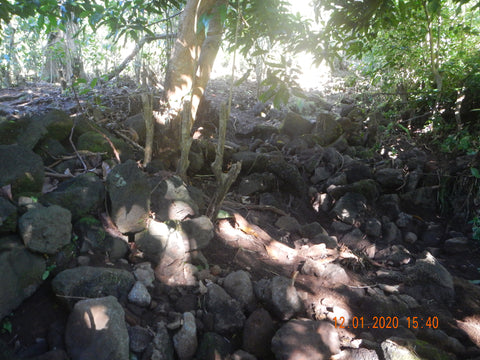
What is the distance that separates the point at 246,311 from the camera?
88.0 inches

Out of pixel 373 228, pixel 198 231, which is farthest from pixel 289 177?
pixel 198 231

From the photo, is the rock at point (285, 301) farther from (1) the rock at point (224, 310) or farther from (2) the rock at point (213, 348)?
(2) the rock at point (213, 348)

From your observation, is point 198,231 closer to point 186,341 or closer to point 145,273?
point 145,273

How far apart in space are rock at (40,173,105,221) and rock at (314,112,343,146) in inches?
195

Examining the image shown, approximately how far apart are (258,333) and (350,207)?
3.00 metres

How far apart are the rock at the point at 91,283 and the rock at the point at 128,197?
1.68 feet

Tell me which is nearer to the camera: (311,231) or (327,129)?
(311,231)

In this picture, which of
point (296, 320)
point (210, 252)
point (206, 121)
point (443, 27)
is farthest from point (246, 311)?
point (443, 27)

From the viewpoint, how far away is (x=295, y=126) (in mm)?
7031

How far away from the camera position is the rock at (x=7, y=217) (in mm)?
1853

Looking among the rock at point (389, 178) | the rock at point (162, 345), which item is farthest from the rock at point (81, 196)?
the rock at point (389, 178)

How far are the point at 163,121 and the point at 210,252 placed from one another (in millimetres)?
2056

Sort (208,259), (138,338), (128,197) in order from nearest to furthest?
(138,338) → (128,197) → (208,259)

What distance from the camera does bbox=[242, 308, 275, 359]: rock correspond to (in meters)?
1.95
